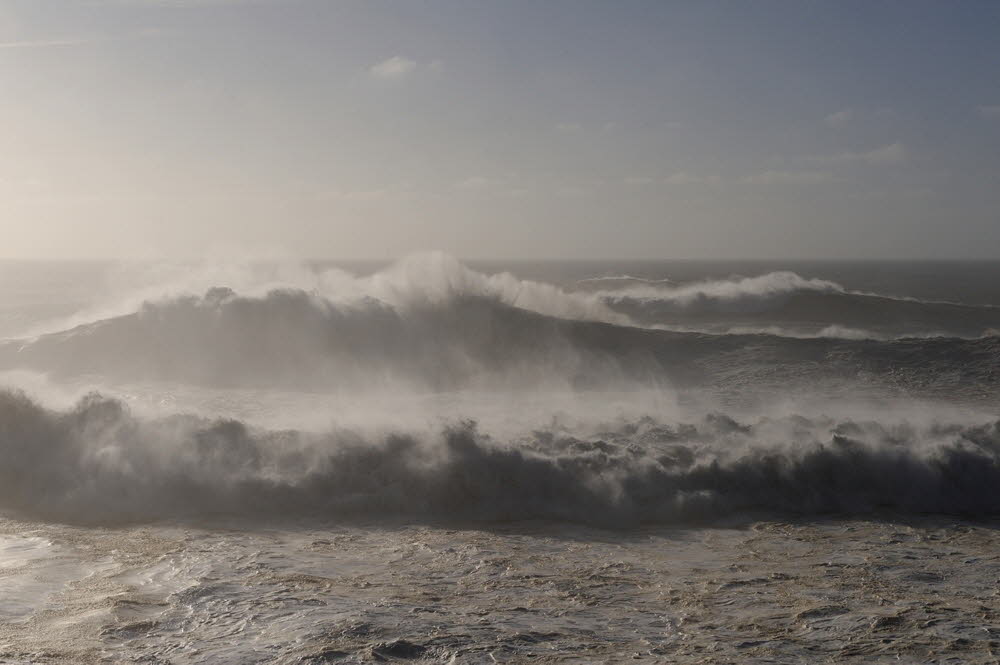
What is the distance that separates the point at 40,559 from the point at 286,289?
40.1 feet

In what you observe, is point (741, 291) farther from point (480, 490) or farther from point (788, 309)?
point (480, 490)

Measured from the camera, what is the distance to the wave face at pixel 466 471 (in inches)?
354

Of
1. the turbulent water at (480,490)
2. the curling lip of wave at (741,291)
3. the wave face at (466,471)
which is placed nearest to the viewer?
the turbulent water at (480,490)

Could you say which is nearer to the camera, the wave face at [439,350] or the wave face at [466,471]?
the wave face at [466,471]

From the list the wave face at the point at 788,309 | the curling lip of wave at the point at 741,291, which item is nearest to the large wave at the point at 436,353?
the wave face at the point at 788,309

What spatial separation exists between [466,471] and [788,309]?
1806 centimetres

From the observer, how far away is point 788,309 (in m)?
25.0

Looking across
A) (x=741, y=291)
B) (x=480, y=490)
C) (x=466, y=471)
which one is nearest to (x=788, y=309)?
(x=741, y=291)

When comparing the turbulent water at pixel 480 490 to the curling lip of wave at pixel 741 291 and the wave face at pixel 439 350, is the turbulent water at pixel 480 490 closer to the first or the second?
the wave face at pixel 439 350

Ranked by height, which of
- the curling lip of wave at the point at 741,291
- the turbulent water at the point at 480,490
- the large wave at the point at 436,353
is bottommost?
the turbulent water at the point at 480,490

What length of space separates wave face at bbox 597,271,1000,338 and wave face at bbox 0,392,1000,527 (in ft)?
38.9

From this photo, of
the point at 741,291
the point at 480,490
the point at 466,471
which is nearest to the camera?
the point at 480,490

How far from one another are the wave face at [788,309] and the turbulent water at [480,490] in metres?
4.76

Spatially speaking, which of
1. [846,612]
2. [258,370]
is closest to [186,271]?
[258,370]
